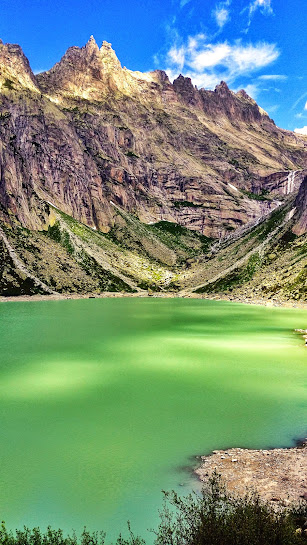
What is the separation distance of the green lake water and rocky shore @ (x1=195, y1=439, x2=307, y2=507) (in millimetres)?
819

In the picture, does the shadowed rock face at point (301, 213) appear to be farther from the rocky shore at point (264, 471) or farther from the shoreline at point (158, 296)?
the rocky shore at point (264, 471)

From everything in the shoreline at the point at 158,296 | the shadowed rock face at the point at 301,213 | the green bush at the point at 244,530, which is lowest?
the green bush at the point at 244,530

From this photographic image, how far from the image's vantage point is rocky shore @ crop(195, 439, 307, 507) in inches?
517

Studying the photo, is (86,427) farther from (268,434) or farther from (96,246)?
(96,246)

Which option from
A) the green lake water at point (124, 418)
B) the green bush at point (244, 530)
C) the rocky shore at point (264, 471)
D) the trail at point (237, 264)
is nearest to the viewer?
the green bush at point (244, 530)

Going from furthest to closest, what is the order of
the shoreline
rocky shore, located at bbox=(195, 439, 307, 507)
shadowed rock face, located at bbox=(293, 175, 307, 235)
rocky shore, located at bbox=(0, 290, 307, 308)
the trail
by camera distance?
the trail, shadowed rock face, located at bbox=(293, 175, 307, 235), rocky shore, located at bbox=(0, 290, 307, 308), the shoreline, rocky shore, located at bbox=(195, 439, 307, 507)

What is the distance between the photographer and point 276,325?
64000mm

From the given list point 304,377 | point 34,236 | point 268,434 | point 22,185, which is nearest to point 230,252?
point 34,236

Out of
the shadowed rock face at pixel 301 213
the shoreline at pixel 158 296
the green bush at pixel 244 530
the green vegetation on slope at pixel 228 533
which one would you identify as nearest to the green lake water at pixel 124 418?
the green vegetation on slope at pixel 228 533

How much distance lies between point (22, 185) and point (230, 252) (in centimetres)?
10411

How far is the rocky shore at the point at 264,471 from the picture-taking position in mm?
13141

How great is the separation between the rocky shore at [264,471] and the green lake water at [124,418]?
2.69 feet

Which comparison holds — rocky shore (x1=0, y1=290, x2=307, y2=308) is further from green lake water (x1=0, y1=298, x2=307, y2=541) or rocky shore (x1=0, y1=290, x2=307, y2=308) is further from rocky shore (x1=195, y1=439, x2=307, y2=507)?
rocky shore (x1=195, y1=439, x2=307, y2=507)

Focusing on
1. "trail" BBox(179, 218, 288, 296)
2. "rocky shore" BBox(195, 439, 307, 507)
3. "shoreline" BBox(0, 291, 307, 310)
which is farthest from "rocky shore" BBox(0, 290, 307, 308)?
"rocky shore" BBox(195, 439, 307, 507)
